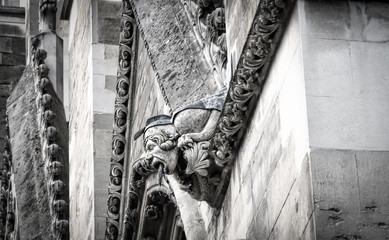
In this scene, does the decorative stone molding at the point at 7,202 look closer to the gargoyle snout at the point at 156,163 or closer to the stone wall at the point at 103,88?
the stone wall at the point at 103,88

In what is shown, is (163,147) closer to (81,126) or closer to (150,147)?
(150,147)

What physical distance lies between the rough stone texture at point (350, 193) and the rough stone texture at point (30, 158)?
29.1 ft

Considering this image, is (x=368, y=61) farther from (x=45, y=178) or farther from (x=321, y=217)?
(x=45, y=178)

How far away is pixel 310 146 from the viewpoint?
32.6 feet

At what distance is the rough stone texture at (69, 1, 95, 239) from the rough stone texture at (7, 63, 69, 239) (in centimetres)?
26

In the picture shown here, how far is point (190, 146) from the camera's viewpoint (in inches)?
482

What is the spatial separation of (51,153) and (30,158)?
2.45 ft

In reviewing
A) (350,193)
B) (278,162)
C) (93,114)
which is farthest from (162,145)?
(93,114)

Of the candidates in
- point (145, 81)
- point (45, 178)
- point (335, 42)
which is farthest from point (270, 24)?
point (45, 178)

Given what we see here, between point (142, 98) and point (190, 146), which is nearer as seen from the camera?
point (190, 146)

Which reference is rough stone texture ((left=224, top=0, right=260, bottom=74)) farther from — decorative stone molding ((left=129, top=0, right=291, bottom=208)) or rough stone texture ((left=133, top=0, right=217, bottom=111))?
rough stone texture ((left=133, top=0, right=217, bottom=111))

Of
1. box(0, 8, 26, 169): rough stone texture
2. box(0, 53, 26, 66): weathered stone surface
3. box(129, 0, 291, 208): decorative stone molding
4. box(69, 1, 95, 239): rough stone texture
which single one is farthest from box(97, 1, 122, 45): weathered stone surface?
box(0, 53, 26, 66): weathered stone surface

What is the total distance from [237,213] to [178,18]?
3525 mm

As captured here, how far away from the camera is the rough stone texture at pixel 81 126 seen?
19.0 metres
